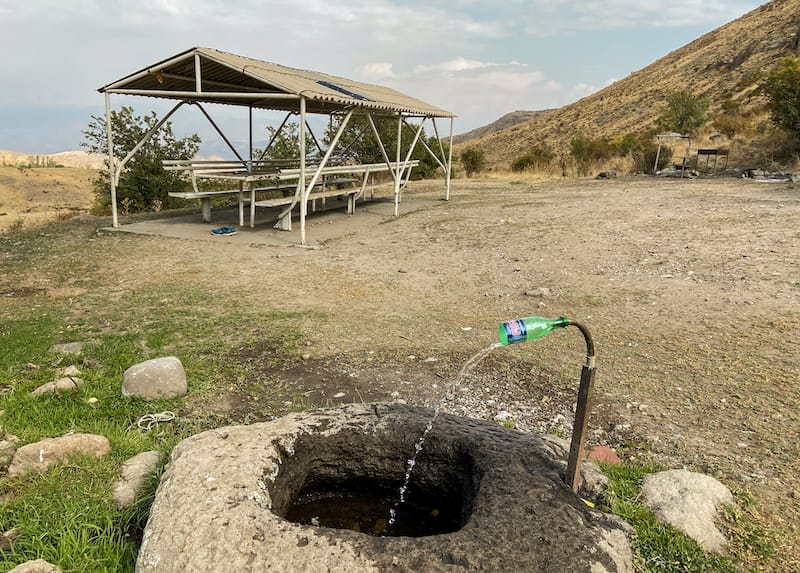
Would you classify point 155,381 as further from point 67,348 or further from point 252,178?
point 252,178

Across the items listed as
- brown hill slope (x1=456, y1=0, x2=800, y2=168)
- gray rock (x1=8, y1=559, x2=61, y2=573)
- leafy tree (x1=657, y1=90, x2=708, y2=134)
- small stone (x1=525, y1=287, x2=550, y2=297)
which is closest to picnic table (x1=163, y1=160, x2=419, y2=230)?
small stone (x1=525, y1=287, x2=550, y2=297)

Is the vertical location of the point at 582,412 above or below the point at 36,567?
above

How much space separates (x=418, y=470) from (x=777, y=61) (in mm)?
42172

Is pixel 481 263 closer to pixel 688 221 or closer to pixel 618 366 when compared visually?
pixel 618 366

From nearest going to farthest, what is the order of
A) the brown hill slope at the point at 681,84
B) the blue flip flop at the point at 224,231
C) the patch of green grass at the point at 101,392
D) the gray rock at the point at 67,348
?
the patch of green grass at the point at 101,392, the gray rock at the point at 67,348, the blue flip flop at the point at 224,231, the brown hill slope at the point at 681,84

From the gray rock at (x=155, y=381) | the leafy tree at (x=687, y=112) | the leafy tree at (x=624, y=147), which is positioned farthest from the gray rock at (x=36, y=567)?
the leafy tree at (x=687, y=112)

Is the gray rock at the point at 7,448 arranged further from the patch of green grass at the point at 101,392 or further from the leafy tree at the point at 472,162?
the leafy tree at the point at 472,162

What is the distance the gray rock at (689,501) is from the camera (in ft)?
7.84

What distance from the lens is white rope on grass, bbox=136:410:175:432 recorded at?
342cm

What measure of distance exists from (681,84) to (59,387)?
5084 cm

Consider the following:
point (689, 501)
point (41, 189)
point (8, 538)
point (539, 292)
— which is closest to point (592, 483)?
point (689, 501)

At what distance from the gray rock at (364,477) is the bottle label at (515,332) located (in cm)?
68

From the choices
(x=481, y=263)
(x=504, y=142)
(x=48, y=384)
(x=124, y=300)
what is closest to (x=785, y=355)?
(x=481, y=263)

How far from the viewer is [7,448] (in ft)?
9.90
